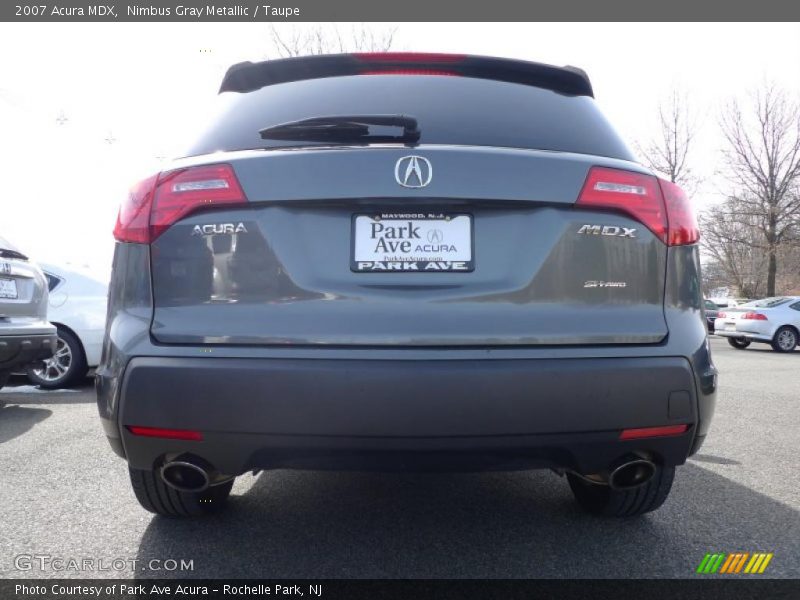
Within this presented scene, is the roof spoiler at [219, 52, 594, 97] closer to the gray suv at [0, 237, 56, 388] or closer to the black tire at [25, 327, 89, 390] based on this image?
the gray suv at [0, 237, 56, 388]

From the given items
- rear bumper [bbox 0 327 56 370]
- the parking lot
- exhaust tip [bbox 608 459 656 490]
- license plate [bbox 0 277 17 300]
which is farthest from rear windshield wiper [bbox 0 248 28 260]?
exhaust tip [bbox 608 459 656 490]

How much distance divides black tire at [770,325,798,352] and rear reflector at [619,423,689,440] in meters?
16.3

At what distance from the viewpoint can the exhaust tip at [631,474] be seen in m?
2.08

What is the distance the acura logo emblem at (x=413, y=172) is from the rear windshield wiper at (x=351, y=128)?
0.12m

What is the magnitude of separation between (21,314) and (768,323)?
1621 cm

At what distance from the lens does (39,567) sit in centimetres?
224

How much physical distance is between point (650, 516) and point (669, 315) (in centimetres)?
115

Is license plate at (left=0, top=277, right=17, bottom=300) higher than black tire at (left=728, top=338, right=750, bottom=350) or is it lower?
higher

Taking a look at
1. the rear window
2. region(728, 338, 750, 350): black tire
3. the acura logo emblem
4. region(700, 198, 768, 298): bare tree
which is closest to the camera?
the acura logo emblem

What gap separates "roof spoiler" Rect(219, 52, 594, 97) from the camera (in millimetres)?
2500

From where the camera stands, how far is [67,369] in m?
7.07

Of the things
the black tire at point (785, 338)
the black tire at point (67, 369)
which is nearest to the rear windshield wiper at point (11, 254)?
the black tire at point (67, 369)

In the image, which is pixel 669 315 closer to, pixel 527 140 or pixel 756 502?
pixel 527 140

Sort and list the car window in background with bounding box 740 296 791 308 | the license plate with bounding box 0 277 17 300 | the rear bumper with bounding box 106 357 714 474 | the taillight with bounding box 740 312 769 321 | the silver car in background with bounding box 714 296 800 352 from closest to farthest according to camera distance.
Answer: the rear bumper with bounding box 106 357 714 474 < the license plate with bounding box 0 277 17 300 < the silver car in background with bounding box 714 296 800 352 < the taillight with bounding box 740 312 769 321 < the car window in background with bounding box 740 296 791 308
